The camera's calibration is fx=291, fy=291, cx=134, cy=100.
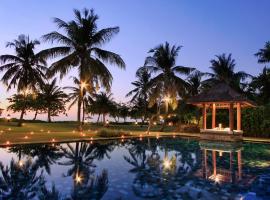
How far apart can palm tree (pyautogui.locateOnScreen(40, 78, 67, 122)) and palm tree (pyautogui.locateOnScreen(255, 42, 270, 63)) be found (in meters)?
29.5

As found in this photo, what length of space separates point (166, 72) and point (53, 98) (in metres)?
24.3

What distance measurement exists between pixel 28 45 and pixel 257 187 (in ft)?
79.5

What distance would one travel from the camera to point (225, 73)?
31.8m

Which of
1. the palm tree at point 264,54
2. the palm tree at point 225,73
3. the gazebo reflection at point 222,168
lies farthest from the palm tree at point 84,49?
the palm tree at point 264,54

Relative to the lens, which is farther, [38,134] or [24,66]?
[24,66]

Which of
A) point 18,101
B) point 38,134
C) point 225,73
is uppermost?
point 225,73

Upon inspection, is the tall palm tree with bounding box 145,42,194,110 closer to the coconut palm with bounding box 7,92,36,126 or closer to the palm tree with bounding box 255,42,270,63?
the palm tree with bounding box 255,42,270,63

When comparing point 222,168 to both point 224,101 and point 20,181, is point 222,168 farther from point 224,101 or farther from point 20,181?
point 224,101

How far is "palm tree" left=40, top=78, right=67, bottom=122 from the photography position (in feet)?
148

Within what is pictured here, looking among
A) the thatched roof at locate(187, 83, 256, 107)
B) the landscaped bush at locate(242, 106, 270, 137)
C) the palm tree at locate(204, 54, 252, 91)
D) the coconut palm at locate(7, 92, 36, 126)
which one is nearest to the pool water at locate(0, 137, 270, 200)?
the thatched roof at locate(187, 83, 256, 107)

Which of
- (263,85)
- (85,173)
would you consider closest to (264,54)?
(263,85)

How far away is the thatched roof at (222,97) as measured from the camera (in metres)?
21.5

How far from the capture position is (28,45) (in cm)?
2686

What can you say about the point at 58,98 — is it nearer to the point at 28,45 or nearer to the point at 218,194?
Result: the point at 28,45
